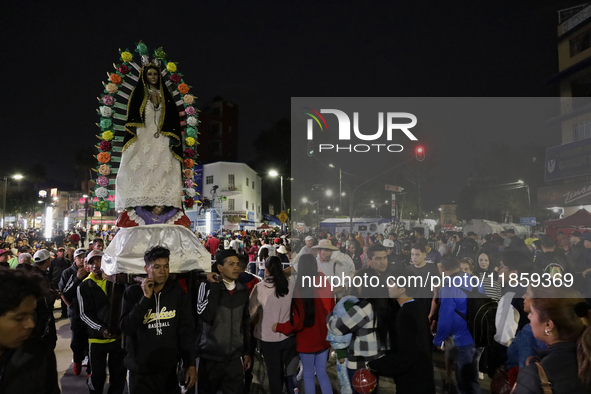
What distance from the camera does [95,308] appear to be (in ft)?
13.9

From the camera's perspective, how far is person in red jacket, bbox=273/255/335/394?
4027mm

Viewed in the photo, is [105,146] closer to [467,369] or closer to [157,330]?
[157,330]

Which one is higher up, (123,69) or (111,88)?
(123,69)

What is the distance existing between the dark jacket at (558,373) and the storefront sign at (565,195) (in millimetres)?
19499

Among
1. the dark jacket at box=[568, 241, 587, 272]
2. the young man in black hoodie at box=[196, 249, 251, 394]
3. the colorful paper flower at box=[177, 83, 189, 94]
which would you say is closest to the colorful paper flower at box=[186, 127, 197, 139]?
the colorful paper flower at box=[177, 83, 189, 94]

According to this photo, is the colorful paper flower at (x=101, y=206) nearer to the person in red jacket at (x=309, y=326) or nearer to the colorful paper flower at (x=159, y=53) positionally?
the colorful paper flower at (x=159, y=53)

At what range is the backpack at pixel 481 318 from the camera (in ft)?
13.4

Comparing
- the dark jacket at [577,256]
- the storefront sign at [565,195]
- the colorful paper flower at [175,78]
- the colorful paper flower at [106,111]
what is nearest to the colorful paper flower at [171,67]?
the colorful paper flower at [175,78]

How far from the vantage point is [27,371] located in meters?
1.79

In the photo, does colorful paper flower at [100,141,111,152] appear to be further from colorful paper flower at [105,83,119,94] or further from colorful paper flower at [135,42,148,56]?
colorful paper flower at [135,42,148,56]

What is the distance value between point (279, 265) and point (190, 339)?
1163 mm

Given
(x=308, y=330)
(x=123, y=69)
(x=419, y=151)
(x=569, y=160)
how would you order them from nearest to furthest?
(x=308, y=330), (x=123, y=69), (x=419, y=151), (x=569, y=160)

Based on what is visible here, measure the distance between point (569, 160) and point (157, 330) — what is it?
68.7 feet

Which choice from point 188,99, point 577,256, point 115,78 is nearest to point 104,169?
point 115,78
